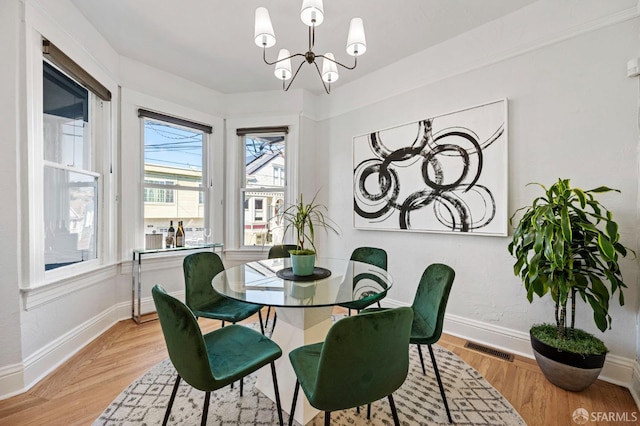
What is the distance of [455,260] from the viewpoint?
2.65 metres

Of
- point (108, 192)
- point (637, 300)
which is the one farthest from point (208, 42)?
point (637, 300)

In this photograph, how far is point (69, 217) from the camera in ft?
7.73

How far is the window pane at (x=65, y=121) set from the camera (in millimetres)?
2152

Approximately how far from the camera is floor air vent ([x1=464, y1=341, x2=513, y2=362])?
7.39 ft


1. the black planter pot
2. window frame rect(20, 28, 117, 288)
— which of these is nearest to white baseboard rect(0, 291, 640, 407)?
the black planter pot

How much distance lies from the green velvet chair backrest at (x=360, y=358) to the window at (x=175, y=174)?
2.97 metres

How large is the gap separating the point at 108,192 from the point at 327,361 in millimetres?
2882

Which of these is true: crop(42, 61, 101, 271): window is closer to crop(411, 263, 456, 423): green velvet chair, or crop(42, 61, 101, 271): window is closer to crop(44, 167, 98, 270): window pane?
crop(44, 167, 98, 270): window pane

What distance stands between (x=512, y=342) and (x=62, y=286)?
3.69 meters

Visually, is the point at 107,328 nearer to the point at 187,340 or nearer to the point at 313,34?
the point at 187,340

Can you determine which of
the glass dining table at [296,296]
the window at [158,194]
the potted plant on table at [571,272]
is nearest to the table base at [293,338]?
the glass dining table at [296,296]

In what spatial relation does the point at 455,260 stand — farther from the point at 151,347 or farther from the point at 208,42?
the point at 208,42

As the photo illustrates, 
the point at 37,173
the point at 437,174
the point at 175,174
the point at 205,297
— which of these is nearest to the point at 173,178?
the point at 175,174

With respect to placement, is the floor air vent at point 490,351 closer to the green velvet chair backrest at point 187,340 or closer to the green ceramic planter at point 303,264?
the green ceramic planter at point 303,264
